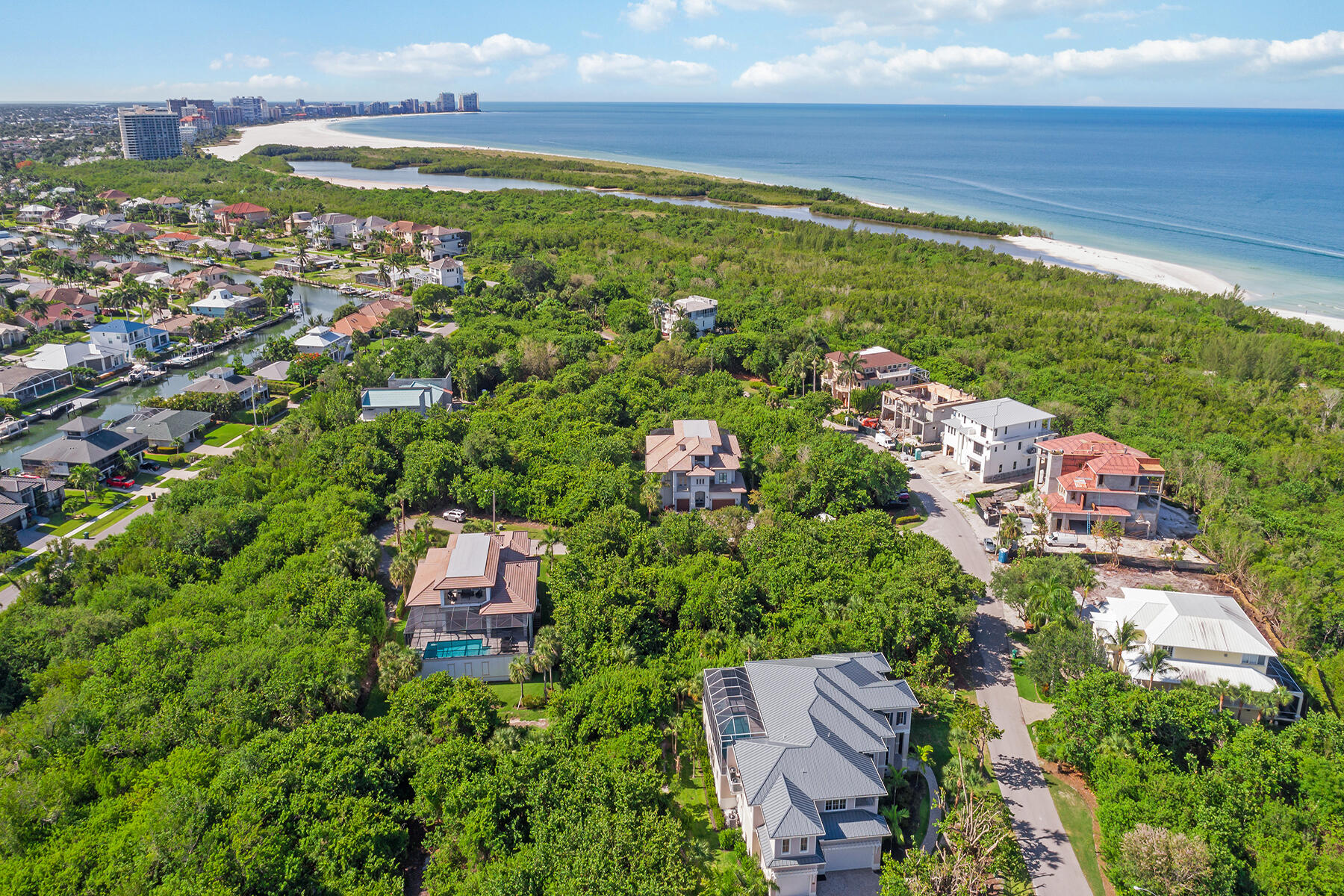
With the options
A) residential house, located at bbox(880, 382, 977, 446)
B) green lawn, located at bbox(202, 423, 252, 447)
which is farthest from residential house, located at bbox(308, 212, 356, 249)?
residential house, located at bbox(880, 382, 977, 446)

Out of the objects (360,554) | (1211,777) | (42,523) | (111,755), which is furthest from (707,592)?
(42,523)

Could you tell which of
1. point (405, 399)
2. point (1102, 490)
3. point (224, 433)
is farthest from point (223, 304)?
point (1102, 490)

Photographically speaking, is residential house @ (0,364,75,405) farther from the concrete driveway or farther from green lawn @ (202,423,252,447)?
the concrete driveway

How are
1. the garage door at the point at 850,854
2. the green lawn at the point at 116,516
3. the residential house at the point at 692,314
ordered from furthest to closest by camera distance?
1. the residential house at the point at 692,314
2. the green lawn at the point at 116,516
3. the garage door at the point at 850,854

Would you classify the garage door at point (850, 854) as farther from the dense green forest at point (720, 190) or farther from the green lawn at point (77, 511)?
the dense green forest at point (720, 190)

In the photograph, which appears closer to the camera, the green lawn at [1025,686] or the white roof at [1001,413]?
the green lawn at [1025,686]

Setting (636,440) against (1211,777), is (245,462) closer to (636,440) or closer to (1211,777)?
(636,440)

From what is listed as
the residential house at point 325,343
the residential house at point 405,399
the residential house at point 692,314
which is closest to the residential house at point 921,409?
the residential house at point 692,314
